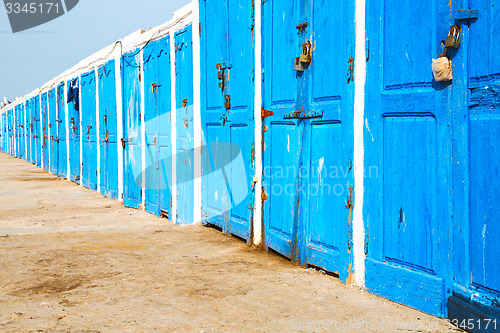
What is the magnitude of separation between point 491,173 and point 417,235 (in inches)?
31.5

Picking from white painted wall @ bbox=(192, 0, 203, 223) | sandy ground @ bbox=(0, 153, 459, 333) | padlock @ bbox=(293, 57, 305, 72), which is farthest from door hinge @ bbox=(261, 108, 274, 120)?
white painted wall @ bbox=(192, 0, 203, 223)

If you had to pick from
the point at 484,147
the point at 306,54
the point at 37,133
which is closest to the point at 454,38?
the point at 484,147

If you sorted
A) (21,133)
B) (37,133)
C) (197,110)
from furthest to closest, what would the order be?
(21,133) < (37,133) < (197,110)

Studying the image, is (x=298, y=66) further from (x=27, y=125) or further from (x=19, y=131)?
(x=19, y=131)

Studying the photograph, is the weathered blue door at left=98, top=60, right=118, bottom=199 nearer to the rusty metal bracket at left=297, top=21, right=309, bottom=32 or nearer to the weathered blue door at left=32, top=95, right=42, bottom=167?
the rusty metal bracket at left=297, top=21, right=309, bottom=32

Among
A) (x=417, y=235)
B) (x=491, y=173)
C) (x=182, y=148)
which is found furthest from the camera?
(x=182, y=148)

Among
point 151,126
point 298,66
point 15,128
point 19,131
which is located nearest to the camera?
point 298,66

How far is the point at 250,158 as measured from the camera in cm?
657

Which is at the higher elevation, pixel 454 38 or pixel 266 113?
pixel 454 38

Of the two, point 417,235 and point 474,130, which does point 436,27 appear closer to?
point 474,130

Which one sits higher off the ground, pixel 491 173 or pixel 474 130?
pixel 474 130

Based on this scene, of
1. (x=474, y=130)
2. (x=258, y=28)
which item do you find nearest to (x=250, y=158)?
(x=258, y=28)

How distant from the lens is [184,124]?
27.6 feet

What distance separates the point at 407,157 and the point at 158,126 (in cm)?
601
